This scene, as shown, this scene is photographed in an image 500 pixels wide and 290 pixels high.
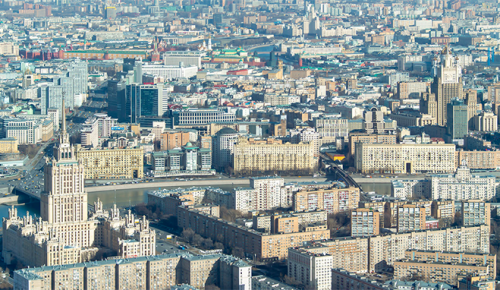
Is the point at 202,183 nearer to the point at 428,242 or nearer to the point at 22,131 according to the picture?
the point at 22,131

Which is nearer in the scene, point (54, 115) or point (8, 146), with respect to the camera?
point (8, 146)

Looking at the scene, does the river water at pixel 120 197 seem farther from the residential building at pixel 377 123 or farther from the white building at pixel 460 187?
the residential building at pixel 377 123

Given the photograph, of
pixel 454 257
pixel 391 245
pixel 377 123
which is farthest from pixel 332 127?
pixel 454 257

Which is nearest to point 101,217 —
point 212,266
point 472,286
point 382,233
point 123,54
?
point 212,266

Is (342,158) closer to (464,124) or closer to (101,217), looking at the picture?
(464,124)

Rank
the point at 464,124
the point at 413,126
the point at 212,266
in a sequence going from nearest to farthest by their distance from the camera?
1. the point at 212,266
2. the point at 464,124
3. the point at 413,126

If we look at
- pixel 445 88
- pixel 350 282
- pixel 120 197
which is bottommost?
pixel 120 197
